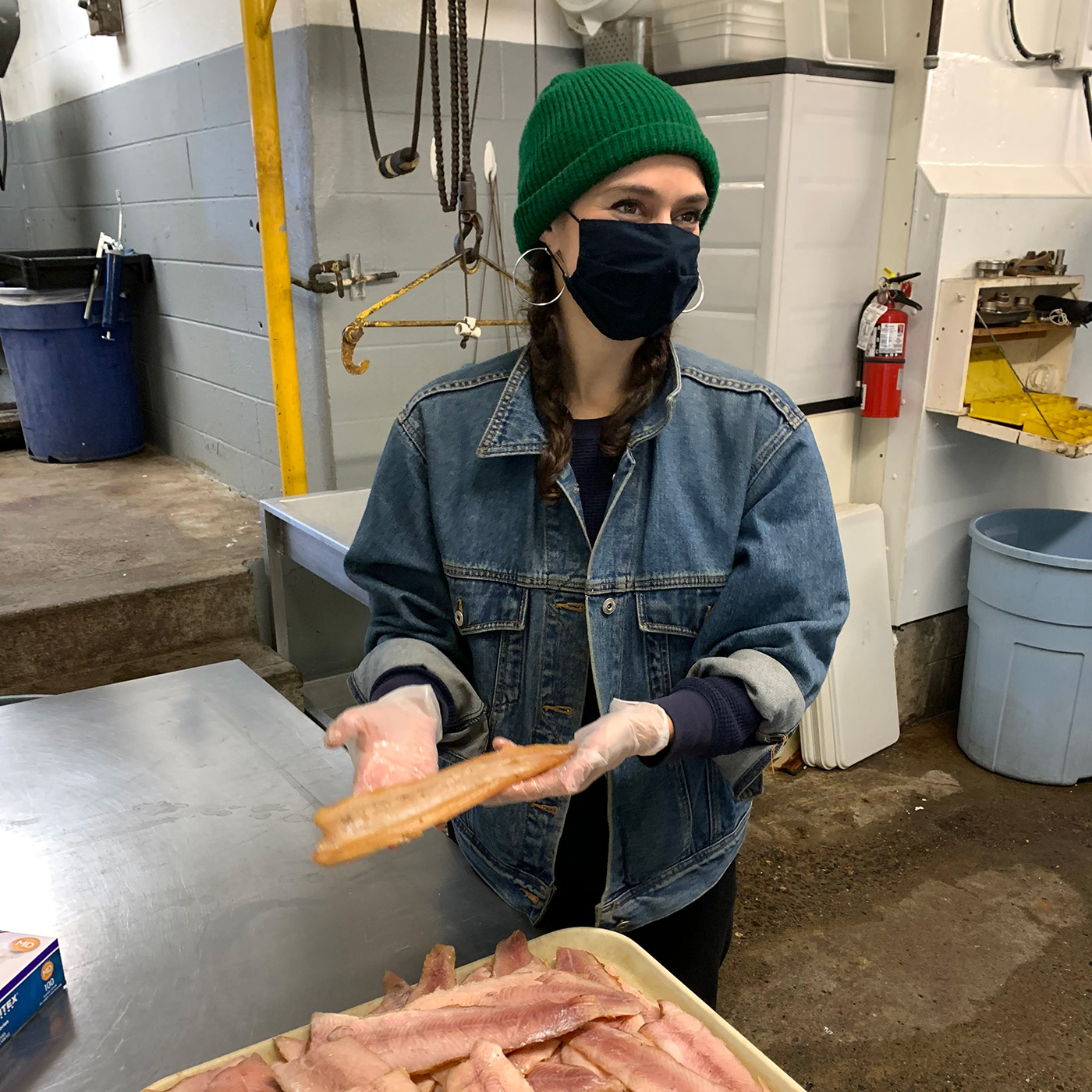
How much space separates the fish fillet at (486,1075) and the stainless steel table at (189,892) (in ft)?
0.81

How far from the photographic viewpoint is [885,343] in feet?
10.0

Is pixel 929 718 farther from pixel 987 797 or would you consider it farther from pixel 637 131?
pixel 637 131

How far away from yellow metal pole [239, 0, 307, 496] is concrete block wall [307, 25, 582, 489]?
0.39ft

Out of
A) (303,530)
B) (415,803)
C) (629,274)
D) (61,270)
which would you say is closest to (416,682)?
(415,803)

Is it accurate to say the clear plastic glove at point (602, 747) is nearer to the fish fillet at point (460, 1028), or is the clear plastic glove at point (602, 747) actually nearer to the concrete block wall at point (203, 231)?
the fish fillet at point (460, 1028)

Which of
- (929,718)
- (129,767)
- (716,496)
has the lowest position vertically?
(929,718)

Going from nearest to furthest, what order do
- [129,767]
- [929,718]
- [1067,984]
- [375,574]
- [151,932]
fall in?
[151,932]
[375,574]
[129,767]
[1067,984]
[929,718]

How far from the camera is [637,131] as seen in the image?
1.20 metres

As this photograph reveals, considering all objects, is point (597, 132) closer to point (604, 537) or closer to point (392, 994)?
point (604, 537)

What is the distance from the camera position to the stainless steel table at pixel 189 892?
1.11m

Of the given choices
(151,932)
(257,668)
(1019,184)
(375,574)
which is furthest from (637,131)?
(1019,184)

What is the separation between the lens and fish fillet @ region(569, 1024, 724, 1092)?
95 cm

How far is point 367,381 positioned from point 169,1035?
90.5 inches

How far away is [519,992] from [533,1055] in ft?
0.22
